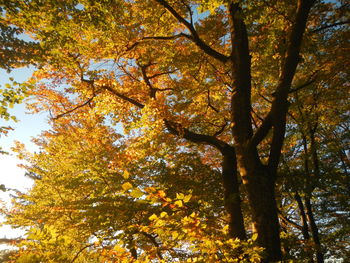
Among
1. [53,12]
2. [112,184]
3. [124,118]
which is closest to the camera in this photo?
[53,12]

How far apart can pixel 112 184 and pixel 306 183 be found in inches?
242

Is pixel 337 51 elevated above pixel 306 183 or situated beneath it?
elevated above

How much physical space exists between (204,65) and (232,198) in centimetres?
481

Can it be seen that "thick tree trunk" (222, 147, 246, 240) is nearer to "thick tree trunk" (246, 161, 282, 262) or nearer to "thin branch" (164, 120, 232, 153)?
"thin branch" (164, 120, 232, 153)

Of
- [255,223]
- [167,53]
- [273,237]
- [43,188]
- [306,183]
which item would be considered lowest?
[273,237]

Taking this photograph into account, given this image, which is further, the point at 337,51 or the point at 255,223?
the point at 337,51

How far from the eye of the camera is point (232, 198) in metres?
5.23

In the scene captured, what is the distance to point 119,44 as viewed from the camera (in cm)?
706

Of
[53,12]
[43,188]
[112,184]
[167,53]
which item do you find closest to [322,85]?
[167,53]

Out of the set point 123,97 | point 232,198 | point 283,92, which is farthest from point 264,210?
point 123,97

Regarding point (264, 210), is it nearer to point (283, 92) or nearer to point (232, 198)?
point (232, 198)

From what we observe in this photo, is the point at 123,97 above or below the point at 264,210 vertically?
above

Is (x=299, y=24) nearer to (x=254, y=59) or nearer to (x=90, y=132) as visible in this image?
(x=254, y=59)

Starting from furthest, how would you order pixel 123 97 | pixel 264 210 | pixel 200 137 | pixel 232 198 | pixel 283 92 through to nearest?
pixel 123 97, pixel 200 137, pixel 232 198, pixel 283 92, pixel 264 210
